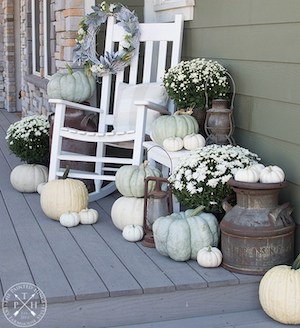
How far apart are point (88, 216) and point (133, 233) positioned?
0.41 m

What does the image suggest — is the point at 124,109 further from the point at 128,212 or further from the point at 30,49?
the point at 30,49

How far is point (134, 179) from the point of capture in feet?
10.7

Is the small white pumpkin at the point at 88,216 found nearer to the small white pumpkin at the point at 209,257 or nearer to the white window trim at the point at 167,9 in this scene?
the small white pumpkin at the point at 209,257

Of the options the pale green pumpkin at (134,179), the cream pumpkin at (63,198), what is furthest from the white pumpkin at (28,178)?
the pale green pumpkin at (134,179)

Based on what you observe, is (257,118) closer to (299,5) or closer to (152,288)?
(299,5)

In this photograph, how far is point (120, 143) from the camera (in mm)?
3984

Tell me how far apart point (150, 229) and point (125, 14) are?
1689 mm

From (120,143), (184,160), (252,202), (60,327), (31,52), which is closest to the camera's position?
(60,327)

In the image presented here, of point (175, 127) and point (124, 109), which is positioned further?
point (124, 109)

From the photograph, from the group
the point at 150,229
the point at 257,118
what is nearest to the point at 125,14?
the point at 257,118

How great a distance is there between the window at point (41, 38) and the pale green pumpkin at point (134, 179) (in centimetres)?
300

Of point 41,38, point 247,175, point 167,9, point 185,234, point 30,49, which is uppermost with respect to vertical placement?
point 167,9

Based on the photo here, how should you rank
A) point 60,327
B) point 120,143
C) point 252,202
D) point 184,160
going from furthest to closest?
point 120,143
point 184,160
point 252,202
point 60,327

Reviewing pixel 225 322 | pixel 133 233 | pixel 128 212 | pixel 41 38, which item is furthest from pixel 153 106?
pixel 41 38
